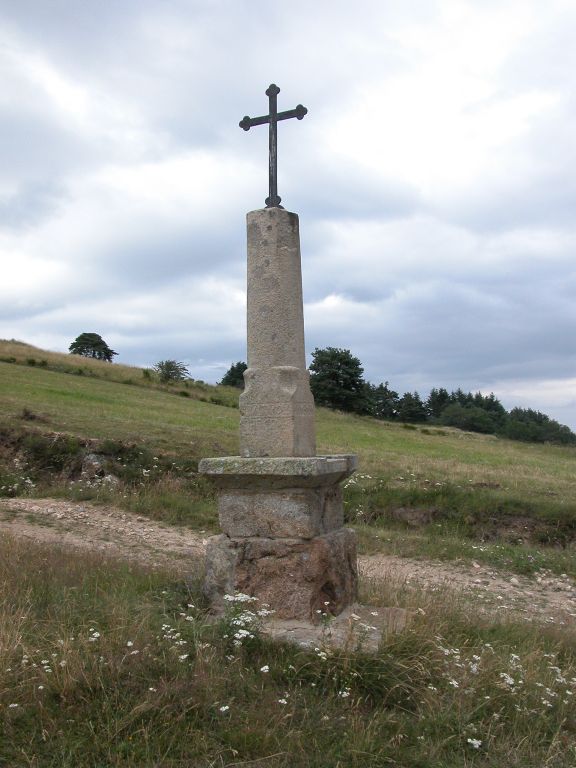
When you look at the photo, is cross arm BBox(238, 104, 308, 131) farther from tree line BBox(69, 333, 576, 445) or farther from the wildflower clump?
tree line BBox(69, 333, 576, 445)

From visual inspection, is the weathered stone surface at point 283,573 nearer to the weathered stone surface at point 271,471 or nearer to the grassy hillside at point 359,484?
the weathered stone surface at point 271,471

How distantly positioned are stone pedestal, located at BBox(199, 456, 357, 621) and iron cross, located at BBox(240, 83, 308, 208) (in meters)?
2.43

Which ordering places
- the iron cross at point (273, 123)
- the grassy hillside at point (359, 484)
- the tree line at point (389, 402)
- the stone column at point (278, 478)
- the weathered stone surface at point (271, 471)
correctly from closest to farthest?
the weathered stone surface at point (271, 471) → the stone column at point (278, 478) → the iron cross at point (273, 123) → the grassy hillside at point (359, 484) → the tree line at point (389, 402)

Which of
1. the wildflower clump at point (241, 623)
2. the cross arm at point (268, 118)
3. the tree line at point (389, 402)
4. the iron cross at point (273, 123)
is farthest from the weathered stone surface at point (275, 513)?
the tree line at point (389, 402)

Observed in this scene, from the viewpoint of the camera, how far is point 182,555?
367 inches

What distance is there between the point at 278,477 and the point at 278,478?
22 millimetres

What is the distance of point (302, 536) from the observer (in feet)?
18.7

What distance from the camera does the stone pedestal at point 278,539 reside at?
559 cm

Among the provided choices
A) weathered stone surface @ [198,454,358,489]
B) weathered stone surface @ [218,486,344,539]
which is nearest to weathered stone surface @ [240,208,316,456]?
weathered stone surface @ [198,454,358,489]

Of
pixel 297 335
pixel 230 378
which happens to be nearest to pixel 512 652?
pixel 297 335

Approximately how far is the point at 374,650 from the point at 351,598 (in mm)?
1341

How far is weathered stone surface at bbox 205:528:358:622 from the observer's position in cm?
559

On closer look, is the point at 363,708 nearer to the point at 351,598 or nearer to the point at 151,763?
the point at 151,763

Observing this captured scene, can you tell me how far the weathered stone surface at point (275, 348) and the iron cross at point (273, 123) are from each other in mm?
293
